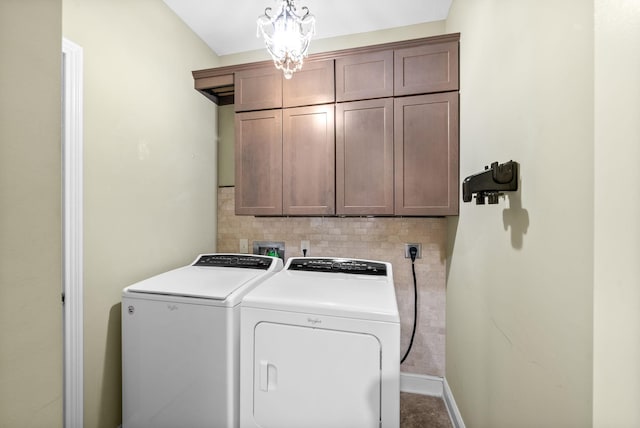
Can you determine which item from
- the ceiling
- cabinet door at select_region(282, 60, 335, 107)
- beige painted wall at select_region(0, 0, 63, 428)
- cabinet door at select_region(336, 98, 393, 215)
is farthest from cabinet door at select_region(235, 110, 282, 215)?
beige painted wall at select_region(0, 0, 63, 428)

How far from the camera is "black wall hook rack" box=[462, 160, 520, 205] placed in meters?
0.96

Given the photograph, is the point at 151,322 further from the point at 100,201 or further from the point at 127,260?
the point at 100,201

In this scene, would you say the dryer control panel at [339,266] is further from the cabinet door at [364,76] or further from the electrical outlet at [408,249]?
the cabinet door at [364,76]

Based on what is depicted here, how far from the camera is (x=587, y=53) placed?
0.63 metres

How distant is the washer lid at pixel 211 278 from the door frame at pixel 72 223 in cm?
24

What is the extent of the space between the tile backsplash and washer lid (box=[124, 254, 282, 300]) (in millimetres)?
467

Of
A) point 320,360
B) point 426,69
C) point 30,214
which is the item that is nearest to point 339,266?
point 320,360

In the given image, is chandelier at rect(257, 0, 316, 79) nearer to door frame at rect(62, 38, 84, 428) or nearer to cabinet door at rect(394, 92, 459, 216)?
cabinet door at rect(394, 92, 459, 216)

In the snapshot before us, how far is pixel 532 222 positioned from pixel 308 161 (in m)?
1.37

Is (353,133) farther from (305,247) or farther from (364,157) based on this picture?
(305,247)

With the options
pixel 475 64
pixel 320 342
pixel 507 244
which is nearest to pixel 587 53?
pixel 507 244

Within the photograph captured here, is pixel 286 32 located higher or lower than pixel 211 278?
higher

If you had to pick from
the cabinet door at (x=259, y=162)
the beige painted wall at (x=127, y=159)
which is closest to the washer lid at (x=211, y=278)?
the beige painted wall at (x=127, y=159)

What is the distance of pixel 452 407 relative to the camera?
1.81 meters
